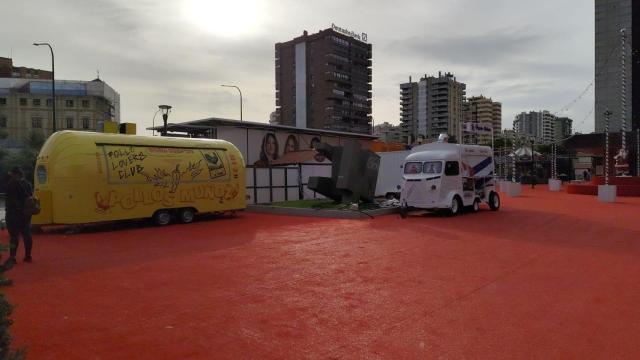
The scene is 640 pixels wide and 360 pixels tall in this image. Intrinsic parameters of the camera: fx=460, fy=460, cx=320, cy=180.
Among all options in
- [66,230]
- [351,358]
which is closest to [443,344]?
[351,358]

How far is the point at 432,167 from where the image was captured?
62.9ft

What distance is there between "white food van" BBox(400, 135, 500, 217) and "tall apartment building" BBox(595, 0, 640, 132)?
798 inches

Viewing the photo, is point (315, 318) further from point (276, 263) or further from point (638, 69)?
point (638, 69)

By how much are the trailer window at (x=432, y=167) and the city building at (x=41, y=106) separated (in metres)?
93.8

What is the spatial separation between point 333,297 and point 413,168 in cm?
1358

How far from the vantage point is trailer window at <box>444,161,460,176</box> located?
1905 cm

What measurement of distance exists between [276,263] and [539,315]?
5.25 meters

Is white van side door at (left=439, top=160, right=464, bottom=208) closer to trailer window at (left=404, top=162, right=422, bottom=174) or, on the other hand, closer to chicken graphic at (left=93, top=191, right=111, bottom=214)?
trailer window at (left=404, top=162, right=422, bottom=174)

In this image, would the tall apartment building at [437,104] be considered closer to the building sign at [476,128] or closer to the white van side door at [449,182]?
A: the building sign at [476,128]

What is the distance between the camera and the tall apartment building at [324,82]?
12631 centimetres

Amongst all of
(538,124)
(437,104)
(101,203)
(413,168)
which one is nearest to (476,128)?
(413,168)

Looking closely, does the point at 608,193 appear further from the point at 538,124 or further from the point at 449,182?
the point at 538,124

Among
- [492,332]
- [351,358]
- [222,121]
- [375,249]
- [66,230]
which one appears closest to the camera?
[351,358]

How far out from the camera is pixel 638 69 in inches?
1690
